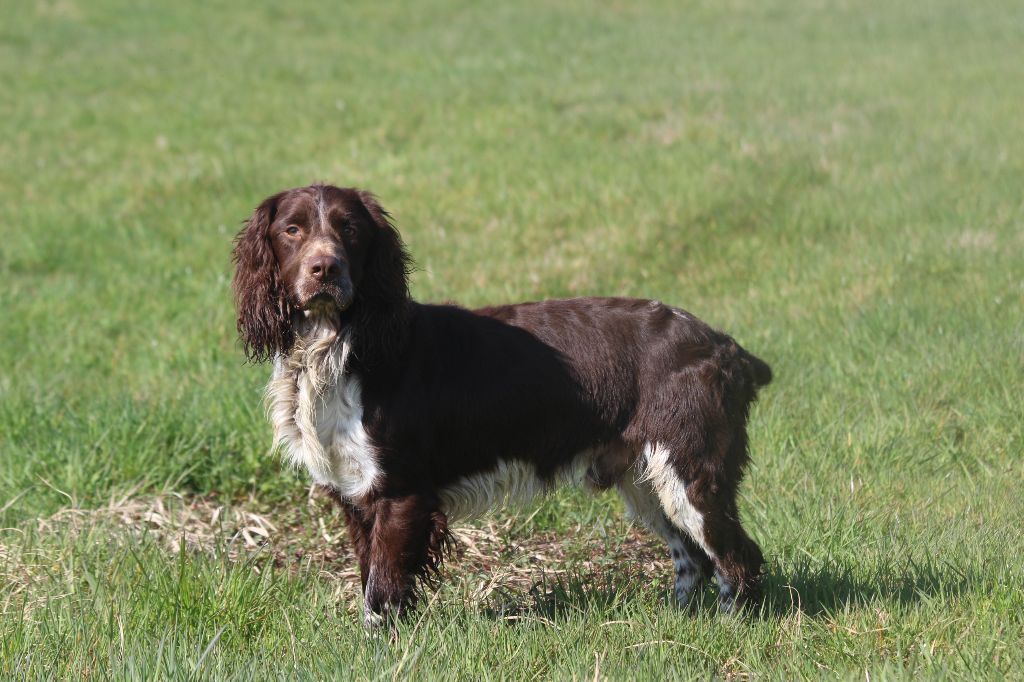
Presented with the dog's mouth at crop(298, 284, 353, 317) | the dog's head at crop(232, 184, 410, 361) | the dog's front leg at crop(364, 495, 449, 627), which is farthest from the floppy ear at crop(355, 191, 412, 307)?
the dog's front leg at crop(364, 495, 449, 627)

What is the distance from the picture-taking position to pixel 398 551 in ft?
13.0

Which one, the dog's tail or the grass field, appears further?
the dog's tail

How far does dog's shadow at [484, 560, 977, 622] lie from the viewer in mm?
3967

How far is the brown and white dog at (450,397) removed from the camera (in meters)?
3.98

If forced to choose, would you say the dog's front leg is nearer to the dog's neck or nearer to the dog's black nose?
the dog's neck

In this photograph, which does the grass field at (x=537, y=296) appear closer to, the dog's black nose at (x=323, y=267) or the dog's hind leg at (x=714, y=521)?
the dog's hind leg at (x=714, y=521)

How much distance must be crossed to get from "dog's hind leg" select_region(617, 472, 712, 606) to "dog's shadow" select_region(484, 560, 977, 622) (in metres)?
0.07

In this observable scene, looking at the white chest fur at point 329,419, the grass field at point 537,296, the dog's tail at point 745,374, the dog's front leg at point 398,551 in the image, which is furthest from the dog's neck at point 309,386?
the dog's tail at point 745,374

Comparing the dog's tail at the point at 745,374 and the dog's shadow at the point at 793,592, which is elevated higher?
the dog's tail at the point at 745,374

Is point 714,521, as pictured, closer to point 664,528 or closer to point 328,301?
point 664,528

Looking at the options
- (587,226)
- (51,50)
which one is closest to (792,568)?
(587,226)

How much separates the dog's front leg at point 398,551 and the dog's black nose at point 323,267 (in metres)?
0.81

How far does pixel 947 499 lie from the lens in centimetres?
488

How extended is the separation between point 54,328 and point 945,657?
21.2ft
